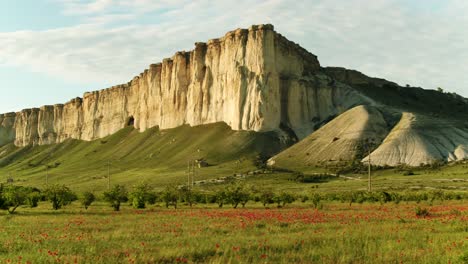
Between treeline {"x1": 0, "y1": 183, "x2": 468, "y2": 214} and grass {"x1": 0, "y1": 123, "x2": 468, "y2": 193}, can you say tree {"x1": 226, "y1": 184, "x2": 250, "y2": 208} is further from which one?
grass {"x1": 0, "y1": 123, "x2": 468, "y2": 193}

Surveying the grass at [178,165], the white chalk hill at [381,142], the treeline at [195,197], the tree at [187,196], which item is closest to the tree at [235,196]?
the treeline at [195,197]

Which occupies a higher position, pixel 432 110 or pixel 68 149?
pixel 432 110

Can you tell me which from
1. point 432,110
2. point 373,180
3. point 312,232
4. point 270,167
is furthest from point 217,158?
point 312,232

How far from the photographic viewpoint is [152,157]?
141m

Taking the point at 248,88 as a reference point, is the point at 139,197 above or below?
below

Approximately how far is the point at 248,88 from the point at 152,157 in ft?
105

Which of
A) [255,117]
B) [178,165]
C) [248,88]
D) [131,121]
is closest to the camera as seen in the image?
[178,165]

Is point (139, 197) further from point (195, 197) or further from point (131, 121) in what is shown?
point (131, 121)

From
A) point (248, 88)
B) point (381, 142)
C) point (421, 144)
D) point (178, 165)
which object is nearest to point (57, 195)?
point (178, 165)

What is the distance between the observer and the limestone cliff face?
13800cm

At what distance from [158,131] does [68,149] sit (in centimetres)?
4856

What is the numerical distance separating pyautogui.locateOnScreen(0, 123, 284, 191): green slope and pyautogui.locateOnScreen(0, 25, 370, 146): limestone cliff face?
501 centimetres

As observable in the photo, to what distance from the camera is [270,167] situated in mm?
110000

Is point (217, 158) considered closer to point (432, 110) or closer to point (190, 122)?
point (190, 122)
